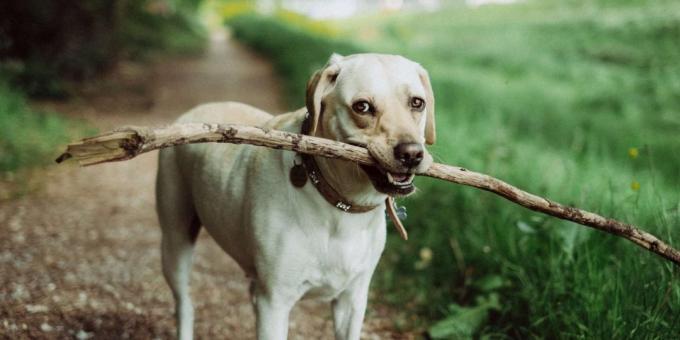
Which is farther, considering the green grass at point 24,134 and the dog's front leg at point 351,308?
the green grass at point 24,134

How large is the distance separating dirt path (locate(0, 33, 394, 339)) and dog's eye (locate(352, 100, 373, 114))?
73.5 inches

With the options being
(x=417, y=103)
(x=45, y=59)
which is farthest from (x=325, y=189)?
(x=45, y=59)

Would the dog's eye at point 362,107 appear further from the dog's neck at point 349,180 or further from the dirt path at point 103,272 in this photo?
the dirt path at point 103,272

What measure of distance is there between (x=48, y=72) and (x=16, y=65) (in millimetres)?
461

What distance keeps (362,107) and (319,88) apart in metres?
0.20

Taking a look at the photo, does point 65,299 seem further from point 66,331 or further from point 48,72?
point 48,72

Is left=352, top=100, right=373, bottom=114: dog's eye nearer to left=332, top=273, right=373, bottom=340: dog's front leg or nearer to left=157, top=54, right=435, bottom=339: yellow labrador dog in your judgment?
left=157, top=54, right=435, bottom=339: yellow labrador dog

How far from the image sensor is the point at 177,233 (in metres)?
3.12

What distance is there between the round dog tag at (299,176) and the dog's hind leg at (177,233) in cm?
94

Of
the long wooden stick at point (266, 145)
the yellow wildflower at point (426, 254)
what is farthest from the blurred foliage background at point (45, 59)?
the long wooden stick at point (266, 145)

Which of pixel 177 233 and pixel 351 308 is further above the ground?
pixel 177 233

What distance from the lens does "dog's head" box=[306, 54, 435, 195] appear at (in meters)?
2.11

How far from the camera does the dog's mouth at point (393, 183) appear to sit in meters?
2.14

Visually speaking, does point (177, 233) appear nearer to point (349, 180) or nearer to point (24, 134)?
point (349, 180)
